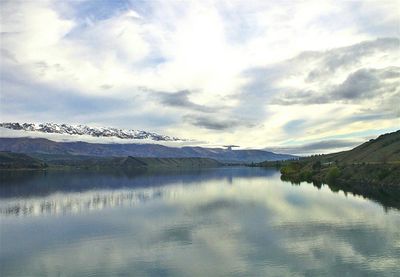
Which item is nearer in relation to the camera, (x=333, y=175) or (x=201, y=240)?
(x=201, y=240)

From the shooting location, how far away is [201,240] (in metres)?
52.4

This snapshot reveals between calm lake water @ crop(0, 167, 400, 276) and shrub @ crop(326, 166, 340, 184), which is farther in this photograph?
shrub @ crop(326, 166, 340, 184)

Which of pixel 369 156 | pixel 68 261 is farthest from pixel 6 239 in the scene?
pixel 369 156

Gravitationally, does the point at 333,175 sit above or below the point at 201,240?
above

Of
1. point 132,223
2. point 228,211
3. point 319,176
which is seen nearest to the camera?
point 132,223

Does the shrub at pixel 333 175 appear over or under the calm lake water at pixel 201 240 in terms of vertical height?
over

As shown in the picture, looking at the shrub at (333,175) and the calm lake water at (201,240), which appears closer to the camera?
the calm lake water at (201,240)

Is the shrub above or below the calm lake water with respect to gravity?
above

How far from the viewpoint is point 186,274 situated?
38.2 m

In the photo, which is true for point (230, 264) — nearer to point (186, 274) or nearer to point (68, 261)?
point (186, 274)

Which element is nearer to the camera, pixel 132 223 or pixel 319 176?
pixel 132 223

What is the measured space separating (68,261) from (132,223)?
24793mm

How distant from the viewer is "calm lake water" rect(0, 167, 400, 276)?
40156 millimetres

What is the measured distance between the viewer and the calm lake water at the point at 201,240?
4016cm
